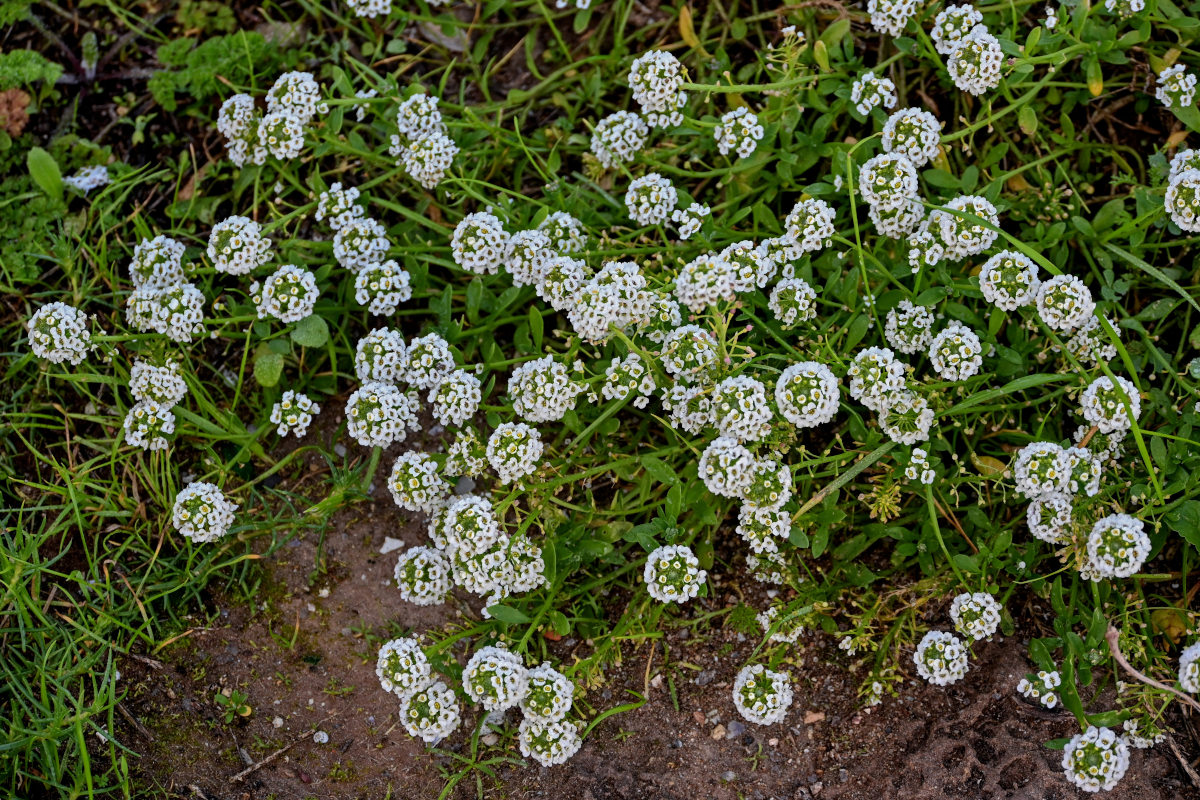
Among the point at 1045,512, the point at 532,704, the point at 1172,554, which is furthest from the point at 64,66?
the point at 1172,554

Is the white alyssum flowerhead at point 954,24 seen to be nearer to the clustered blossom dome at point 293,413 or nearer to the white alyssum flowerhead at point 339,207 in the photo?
the white alyssum flowerhead at point 339,207

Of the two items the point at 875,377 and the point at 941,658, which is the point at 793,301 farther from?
the point at 941,658

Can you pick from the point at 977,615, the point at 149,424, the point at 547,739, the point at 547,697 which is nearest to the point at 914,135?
the point at 977,615

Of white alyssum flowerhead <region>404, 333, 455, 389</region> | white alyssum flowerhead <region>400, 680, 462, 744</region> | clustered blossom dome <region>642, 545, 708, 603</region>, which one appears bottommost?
white alyssum flowerhead <region>400, 680, 462, 744</region>

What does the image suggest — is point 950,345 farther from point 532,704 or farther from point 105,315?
point 105,315

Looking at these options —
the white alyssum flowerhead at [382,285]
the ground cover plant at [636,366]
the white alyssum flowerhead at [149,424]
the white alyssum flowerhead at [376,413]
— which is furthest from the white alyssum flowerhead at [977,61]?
the white alyssum flowerhead at [149,424]

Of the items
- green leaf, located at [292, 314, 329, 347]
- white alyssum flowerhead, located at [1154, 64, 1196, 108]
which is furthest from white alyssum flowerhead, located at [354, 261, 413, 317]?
white alyssum flowerhead, located at [1154, 64, 1196, 108]

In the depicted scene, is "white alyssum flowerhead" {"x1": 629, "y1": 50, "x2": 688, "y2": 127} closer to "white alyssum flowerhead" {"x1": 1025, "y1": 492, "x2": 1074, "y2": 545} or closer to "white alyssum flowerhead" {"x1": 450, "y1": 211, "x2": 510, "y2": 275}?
"white alyssum flowerhead" {"x1": 450, "y1": 211, "x2": 510, "y2": 275}

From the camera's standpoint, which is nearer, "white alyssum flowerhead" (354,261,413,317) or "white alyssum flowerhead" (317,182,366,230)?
"white alyssum flowerhead" (354,261,413,317)
